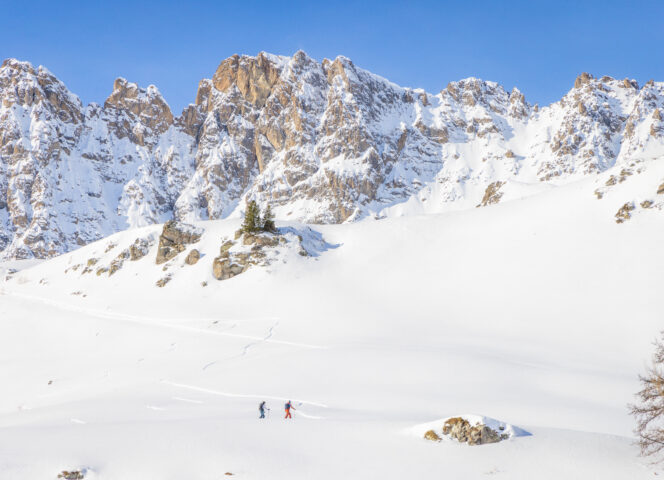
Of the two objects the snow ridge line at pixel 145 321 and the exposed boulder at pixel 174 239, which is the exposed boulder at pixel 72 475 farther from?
the exposed boulder at pixel 174 239

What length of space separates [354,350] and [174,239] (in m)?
43.5

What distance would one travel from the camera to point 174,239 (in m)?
68.7

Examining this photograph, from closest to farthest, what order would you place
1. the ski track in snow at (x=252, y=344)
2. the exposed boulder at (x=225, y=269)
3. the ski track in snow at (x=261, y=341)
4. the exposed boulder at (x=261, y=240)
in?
the ski track in snow at (x=252, y=344) → the ski track in snow at (x=261, y=341) → the exposed boulder at (x=225, y=269) → the exposed boulder at (x=261, y=240)

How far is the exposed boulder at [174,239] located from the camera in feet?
220

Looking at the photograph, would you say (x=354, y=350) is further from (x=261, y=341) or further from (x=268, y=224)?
(x=268, y=224)

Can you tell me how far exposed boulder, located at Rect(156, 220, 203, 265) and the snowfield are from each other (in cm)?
265

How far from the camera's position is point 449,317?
4353cm

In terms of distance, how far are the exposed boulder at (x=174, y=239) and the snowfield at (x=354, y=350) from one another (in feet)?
8.70

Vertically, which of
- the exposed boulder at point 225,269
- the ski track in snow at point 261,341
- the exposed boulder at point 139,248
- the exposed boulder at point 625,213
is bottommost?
the ski track in snow at point 261,341

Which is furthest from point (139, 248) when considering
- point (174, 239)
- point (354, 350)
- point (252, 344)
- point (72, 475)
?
point (72, 475)

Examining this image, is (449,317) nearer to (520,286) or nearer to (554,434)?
(520,286)

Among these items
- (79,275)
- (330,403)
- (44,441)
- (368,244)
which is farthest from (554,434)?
(79,275)

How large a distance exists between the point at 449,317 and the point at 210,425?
1222 inches

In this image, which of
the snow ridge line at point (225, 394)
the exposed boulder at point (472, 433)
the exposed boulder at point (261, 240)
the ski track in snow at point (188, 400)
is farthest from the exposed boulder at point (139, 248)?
the exposed boulder at point (472, 433)
